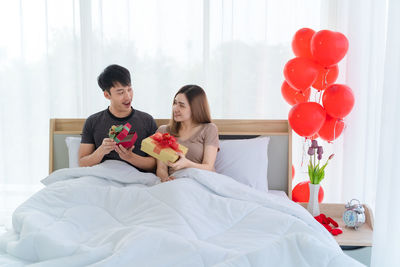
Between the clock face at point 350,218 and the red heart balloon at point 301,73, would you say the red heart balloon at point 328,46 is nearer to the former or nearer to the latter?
the red heart balloon at point 301,73

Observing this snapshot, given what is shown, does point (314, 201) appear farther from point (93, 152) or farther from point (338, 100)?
point (93, 152)

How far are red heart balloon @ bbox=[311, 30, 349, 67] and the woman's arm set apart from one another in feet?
2.69

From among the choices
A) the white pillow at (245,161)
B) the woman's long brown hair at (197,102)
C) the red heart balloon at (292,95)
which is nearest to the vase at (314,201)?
the white pillow at (245,161)

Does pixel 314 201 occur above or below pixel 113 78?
below

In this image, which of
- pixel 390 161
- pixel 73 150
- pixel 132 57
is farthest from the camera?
pixel 132 57

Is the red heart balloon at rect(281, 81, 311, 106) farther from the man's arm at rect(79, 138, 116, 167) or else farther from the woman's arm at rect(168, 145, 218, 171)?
the man's arm at rect(79, 138, 116, 167)

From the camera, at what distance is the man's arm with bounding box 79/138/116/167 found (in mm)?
2146

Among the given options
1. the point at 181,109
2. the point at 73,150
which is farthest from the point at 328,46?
the point at 73,150

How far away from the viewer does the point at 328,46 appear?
217 cm

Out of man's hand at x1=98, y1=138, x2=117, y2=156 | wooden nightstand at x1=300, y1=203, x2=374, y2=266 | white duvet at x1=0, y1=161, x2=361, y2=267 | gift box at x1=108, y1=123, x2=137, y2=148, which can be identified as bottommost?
wooden nightstand at x1=300, y1=203, x2=374, y2=266

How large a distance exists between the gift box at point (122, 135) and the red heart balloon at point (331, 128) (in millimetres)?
1160

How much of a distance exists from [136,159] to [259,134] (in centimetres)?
83

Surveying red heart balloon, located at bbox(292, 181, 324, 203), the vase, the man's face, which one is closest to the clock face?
the vase

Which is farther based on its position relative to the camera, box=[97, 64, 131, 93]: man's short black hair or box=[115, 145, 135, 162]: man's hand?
box=[97, 64, 131, 93]: man's short black hair
